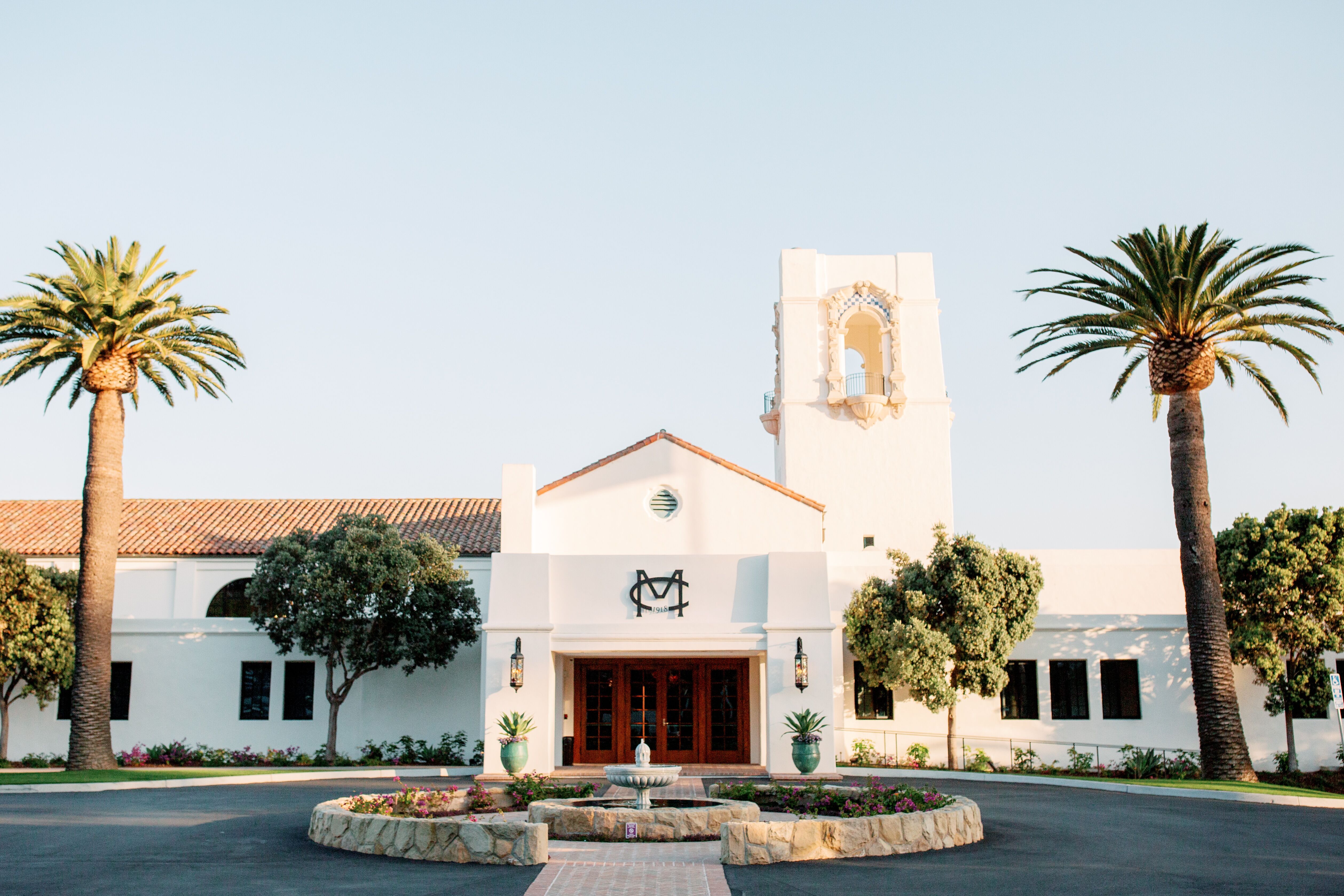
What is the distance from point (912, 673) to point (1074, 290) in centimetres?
929

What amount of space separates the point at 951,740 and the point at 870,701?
222cm

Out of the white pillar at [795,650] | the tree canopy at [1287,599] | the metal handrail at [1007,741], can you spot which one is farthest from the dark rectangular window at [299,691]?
the tree canopy at [1287,599]

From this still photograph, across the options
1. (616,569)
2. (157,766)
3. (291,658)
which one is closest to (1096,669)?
(616,569)

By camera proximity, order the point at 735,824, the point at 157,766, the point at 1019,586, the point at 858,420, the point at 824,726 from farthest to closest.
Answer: the point at 858,420, the point at 157,766, the point at 1019,586, the point at 824,726, the point at 735,824

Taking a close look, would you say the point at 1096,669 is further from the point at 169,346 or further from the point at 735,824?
the point at 169,346

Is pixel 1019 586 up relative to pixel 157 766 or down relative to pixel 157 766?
up

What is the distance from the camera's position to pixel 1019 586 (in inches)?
1037

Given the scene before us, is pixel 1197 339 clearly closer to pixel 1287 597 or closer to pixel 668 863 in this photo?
pixel 1287 597

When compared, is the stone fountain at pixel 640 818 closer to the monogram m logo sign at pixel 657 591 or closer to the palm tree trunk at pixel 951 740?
the monogram m logo sign at pixel 657 591

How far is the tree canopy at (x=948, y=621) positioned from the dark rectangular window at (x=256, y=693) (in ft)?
49.8

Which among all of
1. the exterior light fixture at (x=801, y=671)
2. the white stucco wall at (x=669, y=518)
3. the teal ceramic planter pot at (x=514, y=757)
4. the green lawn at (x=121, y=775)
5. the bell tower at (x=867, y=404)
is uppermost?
the bell tower at (x=867, y=404)

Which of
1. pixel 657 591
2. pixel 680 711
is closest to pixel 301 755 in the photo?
pixel 680 711

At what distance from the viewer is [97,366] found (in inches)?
1023

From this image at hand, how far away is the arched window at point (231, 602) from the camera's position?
31203mm
